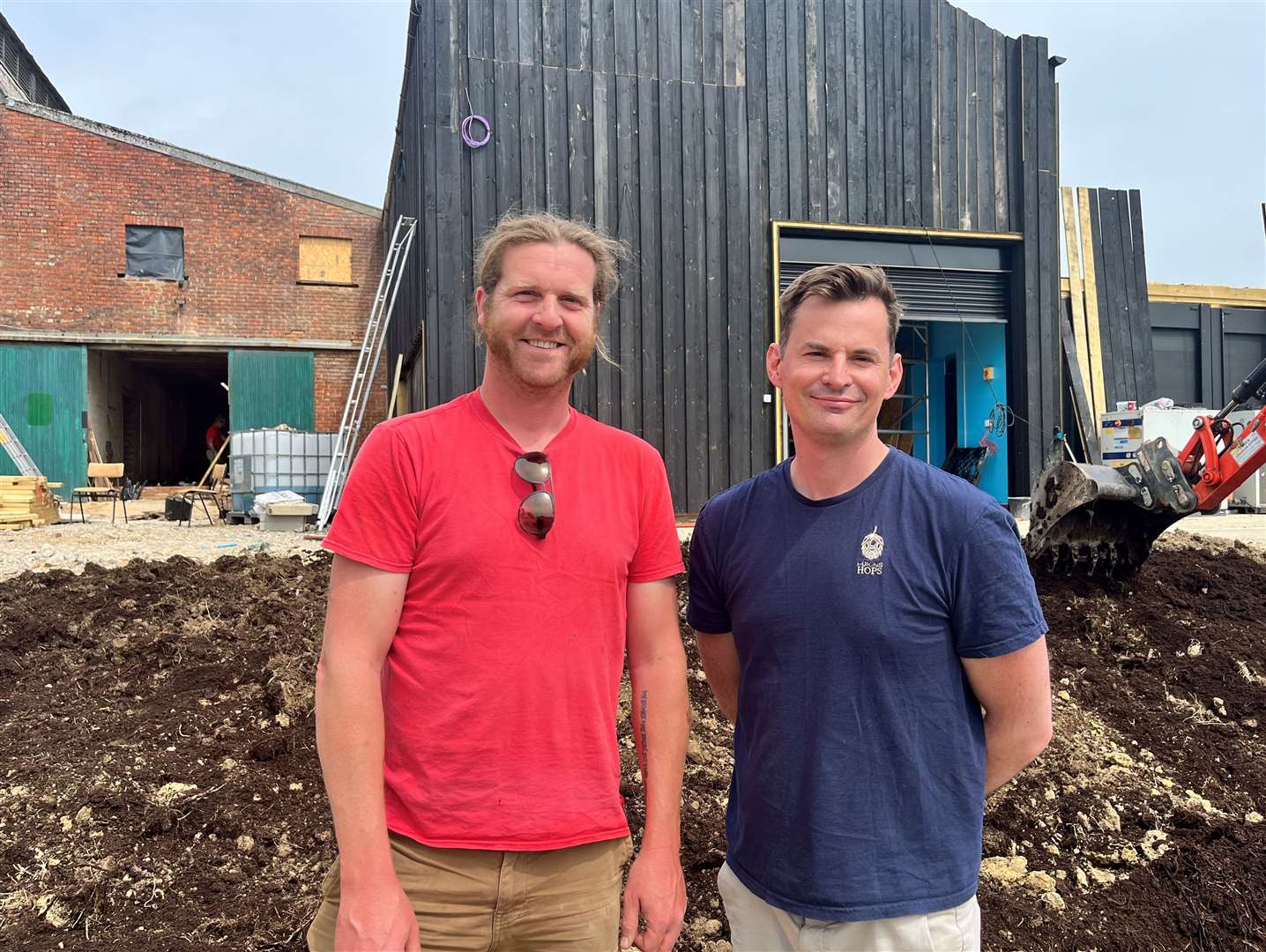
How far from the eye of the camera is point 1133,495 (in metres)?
5.64

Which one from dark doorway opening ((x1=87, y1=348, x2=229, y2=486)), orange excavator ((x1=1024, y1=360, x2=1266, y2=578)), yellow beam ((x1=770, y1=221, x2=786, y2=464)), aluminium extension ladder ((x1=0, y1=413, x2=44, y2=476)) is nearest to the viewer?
orange excavator ((x1=1024, y1=360, x2=1266, y2=578))

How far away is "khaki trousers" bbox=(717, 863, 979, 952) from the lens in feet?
5.01

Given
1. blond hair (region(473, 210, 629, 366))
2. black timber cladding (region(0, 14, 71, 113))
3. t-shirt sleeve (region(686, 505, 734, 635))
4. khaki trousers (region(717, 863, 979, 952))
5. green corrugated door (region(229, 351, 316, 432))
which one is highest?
black timber cladding (region(0, 14, 71, 113))

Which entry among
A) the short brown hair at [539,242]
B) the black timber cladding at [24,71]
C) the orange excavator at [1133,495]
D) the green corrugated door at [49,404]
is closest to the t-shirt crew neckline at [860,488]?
the short brown hair at [539,242]

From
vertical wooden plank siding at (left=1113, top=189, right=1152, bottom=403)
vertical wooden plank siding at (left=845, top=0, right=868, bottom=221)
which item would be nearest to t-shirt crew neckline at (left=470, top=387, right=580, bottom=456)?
vertical wooden plank siding at (left=845, top=0, right=868, bottom=221)

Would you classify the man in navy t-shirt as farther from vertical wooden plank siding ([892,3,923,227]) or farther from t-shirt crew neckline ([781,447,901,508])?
vertical wooden plank siding ([892,3,923,227])

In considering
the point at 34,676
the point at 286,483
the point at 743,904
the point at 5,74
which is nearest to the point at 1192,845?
the point at 743,904

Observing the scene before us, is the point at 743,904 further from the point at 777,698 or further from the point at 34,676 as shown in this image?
the point at 34,676

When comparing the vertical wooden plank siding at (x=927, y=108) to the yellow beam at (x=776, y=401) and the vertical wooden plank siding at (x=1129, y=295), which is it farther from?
the vertical wooden plank siding at (x=1129, y=295)

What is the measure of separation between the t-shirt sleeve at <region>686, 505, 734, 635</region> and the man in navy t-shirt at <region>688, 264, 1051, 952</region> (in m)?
0.15

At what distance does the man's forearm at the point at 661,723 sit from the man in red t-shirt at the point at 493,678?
0.02 meters

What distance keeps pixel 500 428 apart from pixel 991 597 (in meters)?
0.94

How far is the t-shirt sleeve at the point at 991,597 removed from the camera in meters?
1.51

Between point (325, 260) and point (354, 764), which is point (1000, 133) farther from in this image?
point (325, 260)
